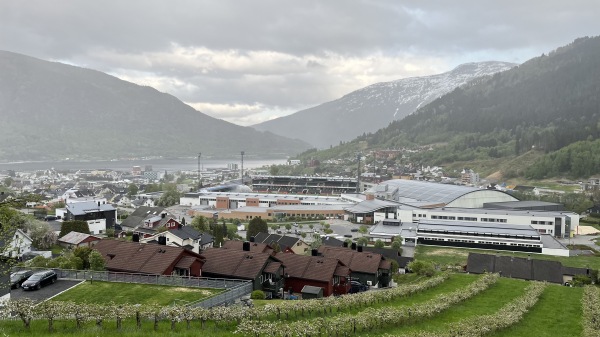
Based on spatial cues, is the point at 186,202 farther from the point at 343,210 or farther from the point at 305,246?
the point at 305,246

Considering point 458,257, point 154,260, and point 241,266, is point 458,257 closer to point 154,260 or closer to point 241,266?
point 241,266

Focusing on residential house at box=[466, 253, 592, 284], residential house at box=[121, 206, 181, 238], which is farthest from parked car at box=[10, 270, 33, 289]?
residential house at box=[466, 253, 592, 284]

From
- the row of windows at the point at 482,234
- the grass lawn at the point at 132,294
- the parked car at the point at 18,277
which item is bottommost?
the row of windows at the point at 482,234

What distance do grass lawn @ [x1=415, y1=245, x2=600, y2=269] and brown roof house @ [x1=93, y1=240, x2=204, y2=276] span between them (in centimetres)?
2888

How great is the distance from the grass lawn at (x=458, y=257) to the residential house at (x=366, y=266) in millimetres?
13468

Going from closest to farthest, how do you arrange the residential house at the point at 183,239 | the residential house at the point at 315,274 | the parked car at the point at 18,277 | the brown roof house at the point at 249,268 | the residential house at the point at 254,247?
the parked car at the point at 18,277 → the brown roof house at the point at 249,268 → the residential house at the point at 315,274 → the residential house at the point at 254,247 → the residential house at the point at 183,239

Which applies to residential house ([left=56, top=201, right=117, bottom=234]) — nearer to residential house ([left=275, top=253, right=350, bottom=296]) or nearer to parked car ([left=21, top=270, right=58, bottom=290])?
parked car ([left=21, top=270, right=58, bottom=290])

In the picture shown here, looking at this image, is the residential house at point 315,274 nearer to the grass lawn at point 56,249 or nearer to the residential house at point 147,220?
the grass lawn at point 56,249

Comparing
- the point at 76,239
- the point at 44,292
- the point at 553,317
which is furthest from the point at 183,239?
the point at 553,317

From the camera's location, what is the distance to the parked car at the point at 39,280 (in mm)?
22706

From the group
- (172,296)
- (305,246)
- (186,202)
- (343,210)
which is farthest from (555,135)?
(172,296)

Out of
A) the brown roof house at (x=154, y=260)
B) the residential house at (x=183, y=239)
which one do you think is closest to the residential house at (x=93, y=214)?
the residential house at (x=183, y=239)

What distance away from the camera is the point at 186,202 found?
97625 millimetres

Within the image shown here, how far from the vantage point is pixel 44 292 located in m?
22.8
